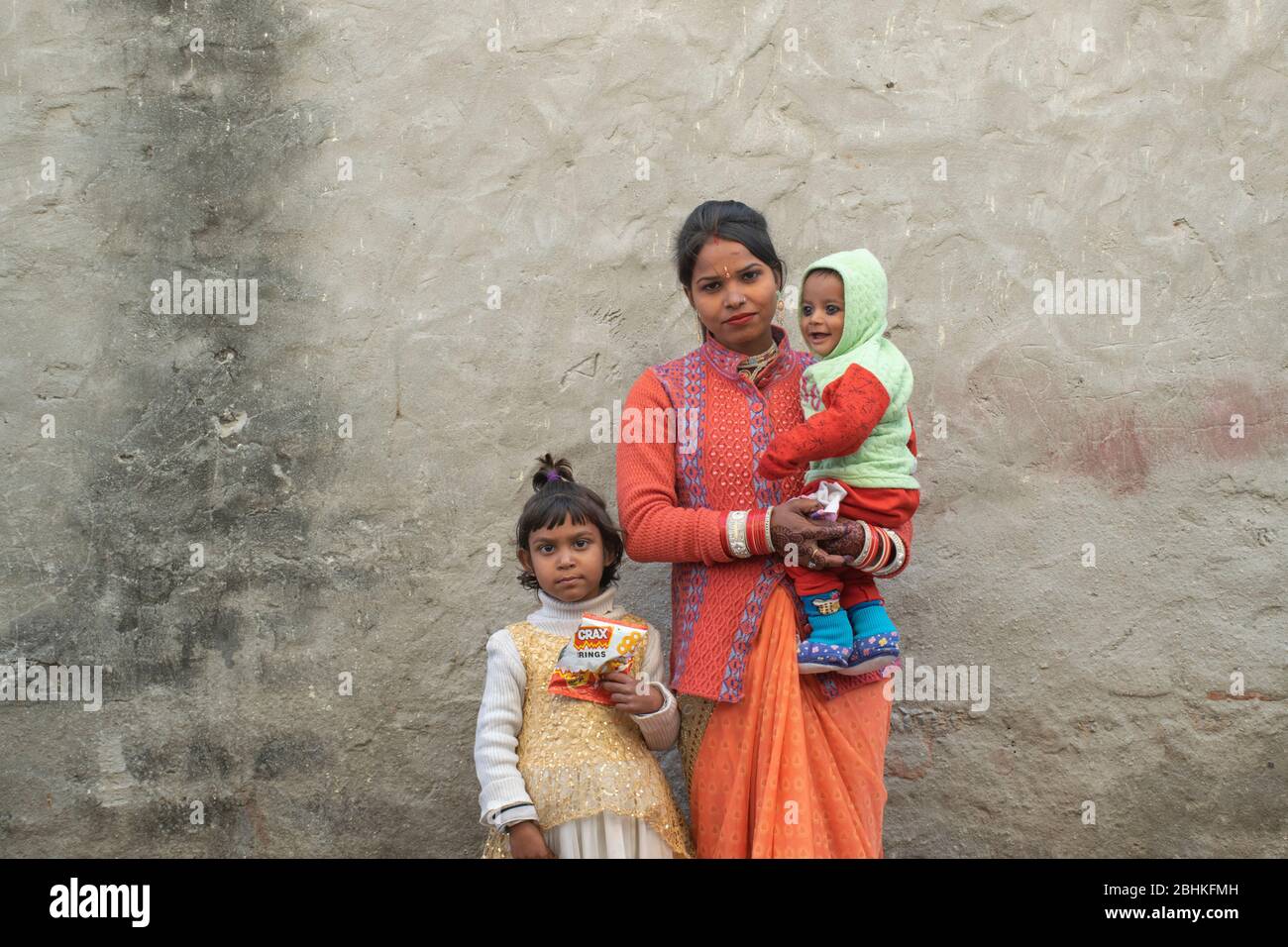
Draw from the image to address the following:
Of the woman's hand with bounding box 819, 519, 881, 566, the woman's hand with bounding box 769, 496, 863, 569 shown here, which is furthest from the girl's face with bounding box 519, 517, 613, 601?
the woman's hand with bounding box 819, 519, 881, 566

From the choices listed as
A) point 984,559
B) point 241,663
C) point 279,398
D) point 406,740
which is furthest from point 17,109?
point 984,559

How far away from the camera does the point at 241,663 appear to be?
376 centimetres

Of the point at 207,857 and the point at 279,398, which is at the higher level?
the point at 279,398

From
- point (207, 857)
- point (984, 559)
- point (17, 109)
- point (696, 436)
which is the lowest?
point (207, 857)

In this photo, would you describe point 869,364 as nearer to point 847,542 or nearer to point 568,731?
point 847,542

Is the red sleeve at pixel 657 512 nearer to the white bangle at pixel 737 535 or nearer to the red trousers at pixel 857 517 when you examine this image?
the white bangle at pixel 737 535

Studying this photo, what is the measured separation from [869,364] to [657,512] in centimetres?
61

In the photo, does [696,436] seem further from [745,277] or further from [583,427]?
[583,427]

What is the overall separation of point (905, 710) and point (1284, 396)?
1.49 m

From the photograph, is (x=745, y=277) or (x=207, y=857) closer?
(x=745, y=277)

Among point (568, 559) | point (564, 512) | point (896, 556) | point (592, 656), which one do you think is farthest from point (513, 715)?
point (896, 556)

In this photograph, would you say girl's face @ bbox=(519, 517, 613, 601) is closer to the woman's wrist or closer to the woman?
the woman

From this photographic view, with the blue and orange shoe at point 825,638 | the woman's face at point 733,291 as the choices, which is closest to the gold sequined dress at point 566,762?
the blue and orange shoe at point 825,638

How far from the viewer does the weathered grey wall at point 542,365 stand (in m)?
3.77
